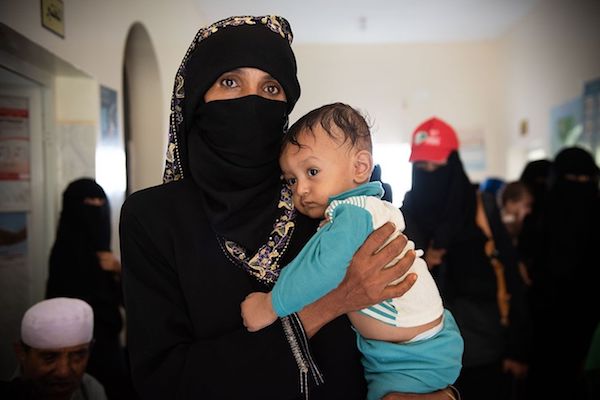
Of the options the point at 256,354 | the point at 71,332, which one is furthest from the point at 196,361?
the point at 71,332

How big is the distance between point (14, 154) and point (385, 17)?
91.9 inches

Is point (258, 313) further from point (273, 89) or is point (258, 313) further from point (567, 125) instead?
point (567, 125)

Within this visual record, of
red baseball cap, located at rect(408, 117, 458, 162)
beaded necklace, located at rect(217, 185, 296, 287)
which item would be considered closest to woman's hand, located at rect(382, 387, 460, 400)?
beaded necklace, located at rect(217, 185, 296, 287)

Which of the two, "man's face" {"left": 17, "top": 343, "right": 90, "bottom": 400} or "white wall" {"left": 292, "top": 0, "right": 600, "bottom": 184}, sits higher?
"white wall" {"left": 292, "top": 0, "right": 600, "bottom": 184}

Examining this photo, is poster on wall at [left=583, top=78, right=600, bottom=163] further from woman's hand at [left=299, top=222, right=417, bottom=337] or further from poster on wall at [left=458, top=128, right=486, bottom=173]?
woman's hand at [left=299, top=222, right=417, bottom=337]

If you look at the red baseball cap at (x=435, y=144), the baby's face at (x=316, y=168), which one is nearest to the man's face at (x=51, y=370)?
the baby's face at (x=316, y=168)

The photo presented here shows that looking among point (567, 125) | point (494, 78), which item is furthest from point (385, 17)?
point (494, 78)

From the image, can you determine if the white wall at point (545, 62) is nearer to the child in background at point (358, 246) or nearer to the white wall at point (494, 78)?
the white wall at point (494, 78)

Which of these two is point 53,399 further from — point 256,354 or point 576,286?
point 576,286

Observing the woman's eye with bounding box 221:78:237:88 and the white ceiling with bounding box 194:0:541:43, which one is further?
the white ceiling with bounding box 194:0:541:43

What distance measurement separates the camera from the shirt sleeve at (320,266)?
1.02 m

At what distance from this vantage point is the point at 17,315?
2.00 m

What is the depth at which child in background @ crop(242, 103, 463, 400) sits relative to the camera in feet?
3.51

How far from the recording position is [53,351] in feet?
5.96
